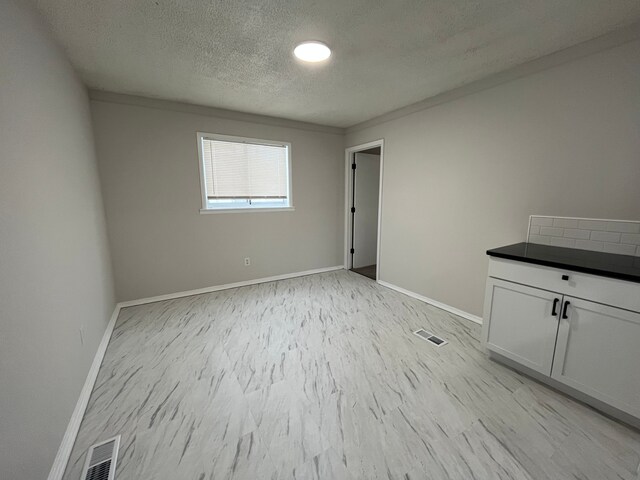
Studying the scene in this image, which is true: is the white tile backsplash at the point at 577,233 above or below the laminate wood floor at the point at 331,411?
above

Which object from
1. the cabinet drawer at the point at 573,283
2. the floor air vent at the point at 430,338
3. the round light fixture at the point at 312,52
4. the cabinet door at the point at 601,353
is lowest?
the floor air vent at the point at 430,338

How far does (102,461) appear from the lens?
1352 mm

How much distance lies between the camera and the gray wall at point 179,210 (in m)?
3.04

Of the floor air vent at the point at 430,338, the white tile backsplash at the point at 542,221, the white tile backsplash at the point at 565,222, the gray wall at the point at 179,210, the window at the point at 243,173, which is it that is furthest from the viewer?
the window at the point at 243,173

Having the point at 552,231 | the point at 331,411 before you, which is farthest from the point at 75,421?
the point at 552,231

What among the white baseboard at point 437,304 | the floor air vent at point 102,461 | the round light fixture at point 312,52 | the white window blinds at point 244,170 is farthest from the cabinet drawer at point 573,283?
the white window blinds at point 244,170

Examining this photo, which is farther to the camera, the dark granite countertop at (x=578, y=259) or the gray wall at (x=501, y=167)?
the gray wall at (x=501, y=167)

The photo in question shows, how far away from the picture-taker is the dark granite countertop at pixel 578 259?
5.09 ft

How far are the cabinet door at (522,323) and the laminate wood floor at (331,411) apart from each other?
185 mm

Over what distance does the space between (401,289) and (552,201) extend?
6.52ft

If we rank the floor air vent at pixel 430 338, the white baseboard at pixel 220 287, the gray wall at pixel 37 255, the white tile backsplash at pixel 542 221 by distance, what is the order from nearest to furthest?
the gray wall at pixel 37 255, the white tile backsplash at pixel 542 221, the floor air vent at pixel 430 338, the white baseboard at pixel 220 287

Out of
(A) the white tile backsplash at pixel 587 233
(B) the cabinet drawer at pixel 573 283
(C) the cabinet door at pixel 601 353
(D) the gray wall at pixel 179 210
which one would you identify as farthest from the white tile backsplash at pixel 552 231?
(D) the gray wall at pixel 179 210

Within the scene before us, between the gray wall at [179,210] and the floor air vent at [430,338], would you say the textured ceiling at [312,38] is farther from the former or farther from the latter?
the floor air vent at [430,338]

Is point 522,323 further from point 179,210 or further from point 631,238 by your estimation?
point 179,210
